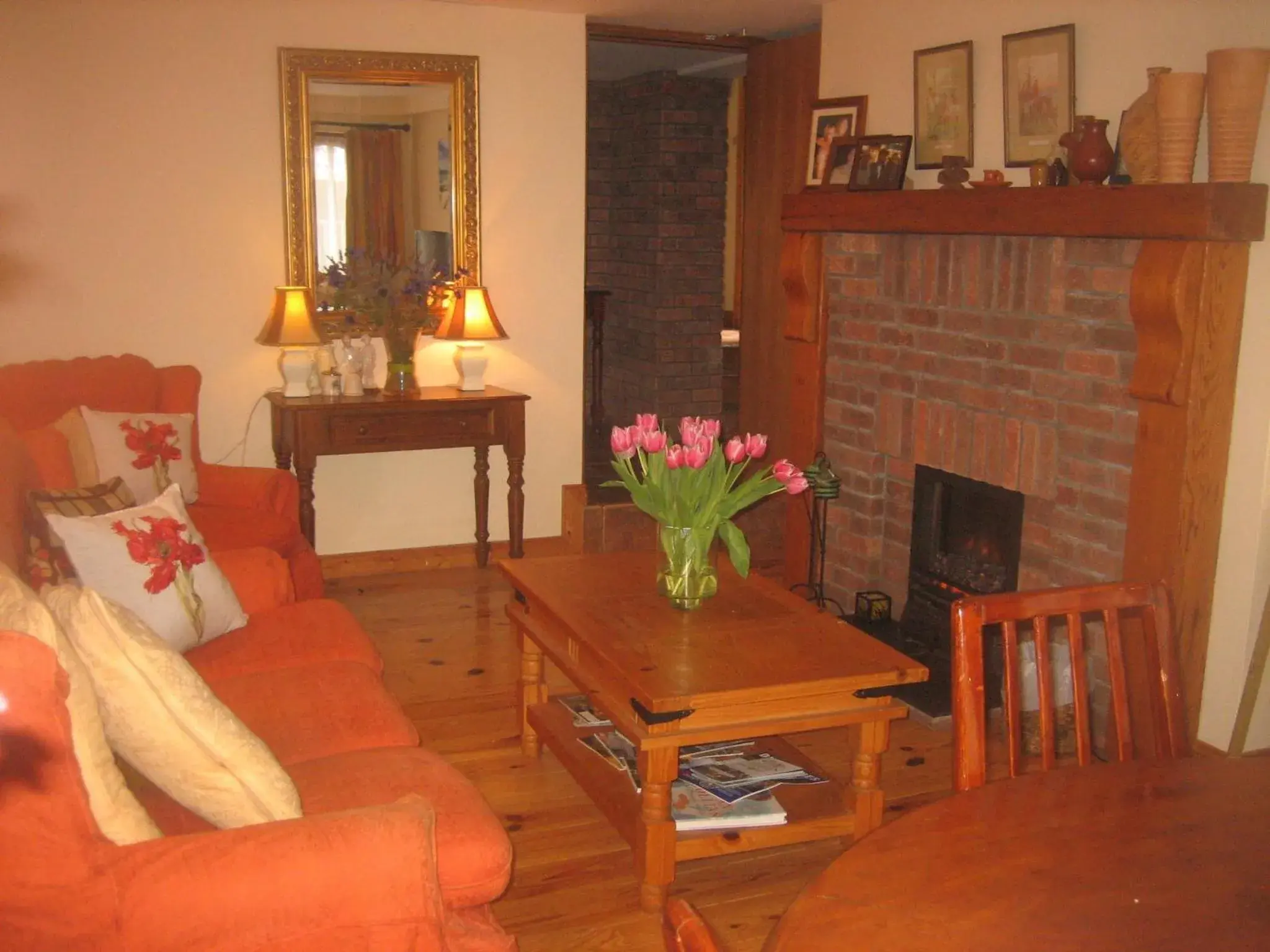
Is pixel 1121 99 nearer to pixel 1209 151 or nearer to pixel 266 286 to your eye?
pixel 1209 151

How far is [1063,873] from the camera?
4.39 feet

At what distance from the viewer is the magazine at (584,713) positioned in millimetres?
3059

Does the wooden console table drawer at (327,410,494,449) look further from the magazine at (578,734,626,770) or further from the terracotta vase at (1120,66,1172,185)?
the terracotta vase at (1120,66,1172,185)

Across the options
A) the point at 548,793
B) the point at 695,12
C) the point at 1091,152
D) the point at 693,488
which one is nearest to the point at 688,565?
the point at 693,488

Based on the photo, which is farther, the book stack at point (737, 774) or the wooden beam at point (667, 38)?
the wooden beam at point (667, 38)

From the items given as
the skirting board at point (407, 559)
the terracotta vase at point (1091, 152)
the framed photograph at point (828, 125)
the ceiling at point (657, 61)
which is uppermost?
the ceiling at point (657, 61)

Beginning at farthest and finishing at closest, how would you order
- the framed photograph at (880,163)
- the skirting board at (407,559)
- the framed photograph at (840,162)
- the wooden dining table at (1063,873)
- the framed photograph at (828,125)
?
the skirting board at (407,559) < the framed photograph at (828,125) < the framed photograph at (840,162) < the framed photograph at (880,163) < the wooden dining table at (1063,873)

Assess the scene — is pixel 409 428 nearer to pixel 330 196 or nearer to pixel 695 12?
pixel 330 196

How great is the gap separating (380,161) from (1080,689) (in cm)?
377

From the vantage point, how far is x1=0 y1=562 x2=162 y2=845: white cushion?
5.10 ft

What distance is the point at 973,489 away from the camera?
392cm

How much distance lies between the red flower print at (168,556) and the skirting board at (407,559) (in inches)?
86.3

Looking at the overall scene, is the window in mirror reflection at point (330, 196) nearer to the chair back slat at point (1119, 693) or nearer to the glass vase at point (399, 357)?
the glass vase at point (399, 357)

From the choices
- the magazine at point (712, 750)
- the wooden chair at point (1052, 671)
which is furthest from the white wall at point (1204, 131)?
the wooden chair at point (1052, 671)
